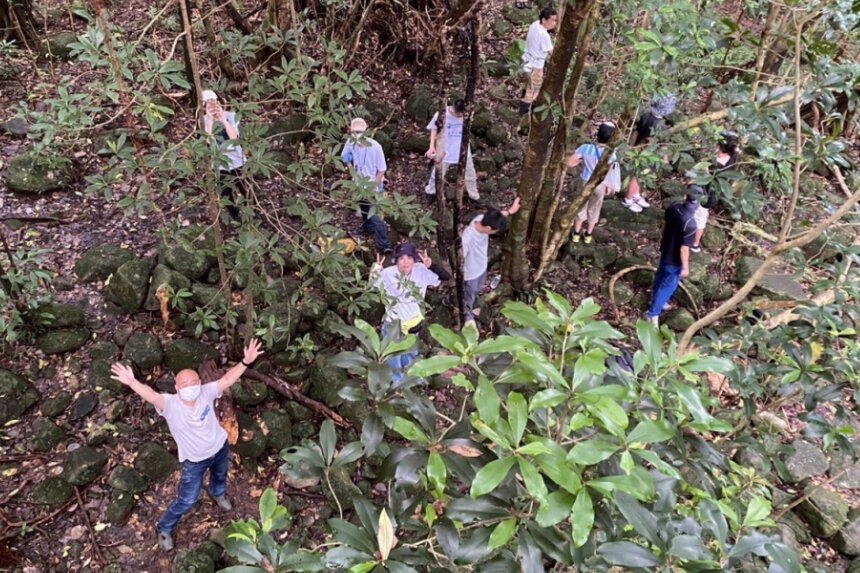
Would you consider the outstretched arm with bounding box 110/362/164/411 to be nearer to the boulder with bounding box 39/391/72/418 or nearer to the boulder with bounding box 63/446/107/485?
the boulder with bounding box 63/446/107/485

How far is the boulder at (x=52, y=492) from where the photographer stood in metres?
3.69

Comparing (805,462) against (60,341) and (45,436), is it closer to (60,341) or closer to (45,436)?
(45,436)

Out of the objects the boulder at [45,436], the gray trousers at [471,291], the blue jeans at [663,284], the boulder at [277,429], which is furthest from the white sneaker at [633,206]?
the boulder at [45,436]

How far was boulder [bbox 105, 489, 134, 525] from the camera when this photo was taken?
3744mm

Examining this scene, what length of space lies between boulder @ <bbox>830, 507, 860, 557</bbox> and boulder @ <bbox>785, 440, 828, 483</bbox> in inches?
17.2

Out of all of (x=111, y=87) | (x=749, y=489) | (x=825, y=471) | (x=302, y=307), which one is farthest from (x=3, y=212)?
(x=825, y=471)

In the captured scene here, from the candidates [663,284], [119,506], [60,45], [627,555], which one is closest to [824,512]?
[663,284]

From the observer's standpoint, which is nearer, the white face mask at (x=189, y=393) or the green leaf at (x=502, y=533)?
the green leaf at (x=502, y=533)

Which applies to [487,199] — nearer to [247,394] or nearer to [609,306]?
[609,306]

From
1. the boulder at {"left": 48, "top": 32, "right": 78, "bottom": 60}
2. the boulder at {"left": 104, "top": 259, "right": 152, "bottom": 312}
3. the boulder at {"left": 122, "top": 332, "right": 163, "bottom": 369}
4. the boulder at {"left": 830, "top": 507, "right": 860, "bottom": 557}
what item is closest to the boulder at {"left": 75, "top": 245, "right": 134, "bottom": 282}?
the boulder at {"left": 104, "top": 259, "right": 152, "bottom": 312}

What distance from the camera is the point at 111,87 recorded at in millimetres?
2773

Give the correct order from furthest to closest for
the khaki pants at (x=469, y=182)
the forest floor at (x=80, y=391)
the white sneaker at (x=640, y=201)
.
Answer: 1. the white sneaker at (x=640, y=201)
2. the khaki pants at (x=469, y=182)
3. the forest floor at (x=80, y=391)

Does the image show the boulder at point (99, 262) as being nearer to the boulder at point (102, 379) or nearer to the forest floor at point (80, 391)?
the forest floor at point (80, 391)

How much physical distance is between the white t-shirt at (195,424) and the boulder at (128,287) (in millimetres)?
1567
